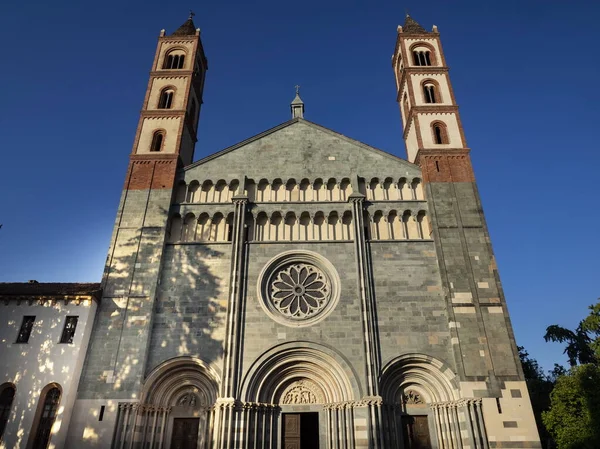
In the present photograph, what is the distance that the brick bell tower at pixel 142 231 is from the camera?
17312mm

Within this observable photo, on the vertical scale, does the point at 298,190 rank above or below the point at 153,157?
below

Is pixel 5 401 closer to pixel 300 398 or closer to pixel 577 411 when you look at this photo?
pixel 300 398

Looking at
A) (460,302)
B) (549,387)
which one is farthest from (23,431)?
(549,387)

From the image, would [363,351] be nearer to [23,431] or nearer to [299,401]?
[299,401]

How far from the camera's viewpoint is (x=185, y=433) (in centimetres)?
1769

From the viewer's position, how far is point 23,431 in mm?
16047

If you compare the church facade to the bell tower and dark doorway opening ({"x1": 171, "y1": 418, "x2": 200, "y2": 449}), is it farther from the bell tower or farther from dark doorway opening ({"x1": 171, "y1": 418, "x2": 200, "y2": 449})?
the bell tower

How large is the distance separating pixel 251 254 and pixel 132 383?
731 centimetres

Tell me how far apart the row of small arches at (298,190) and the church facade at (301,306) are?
3.0 inches

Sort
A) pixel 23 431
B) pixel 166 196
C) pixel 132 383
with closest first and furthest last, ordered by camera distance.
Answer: pixel 23 431
pixel 132 383
pixel 166 196

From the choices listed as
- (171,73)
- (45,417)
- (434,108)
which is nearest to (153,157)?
(171,73)

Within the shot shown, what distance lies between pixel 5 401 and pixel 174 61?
69.1 feet

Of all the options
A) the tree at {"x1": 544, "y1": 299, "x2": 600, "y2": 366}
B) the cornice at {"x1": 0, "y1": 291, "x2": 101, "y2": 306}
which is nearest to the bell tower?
the cornice at {"x1": 0, "y1": 291, "x2": 101, "y2": 306}

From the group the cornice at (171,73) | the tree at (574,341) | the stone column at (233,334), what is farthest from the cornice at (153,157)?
the tree at (574,341)
